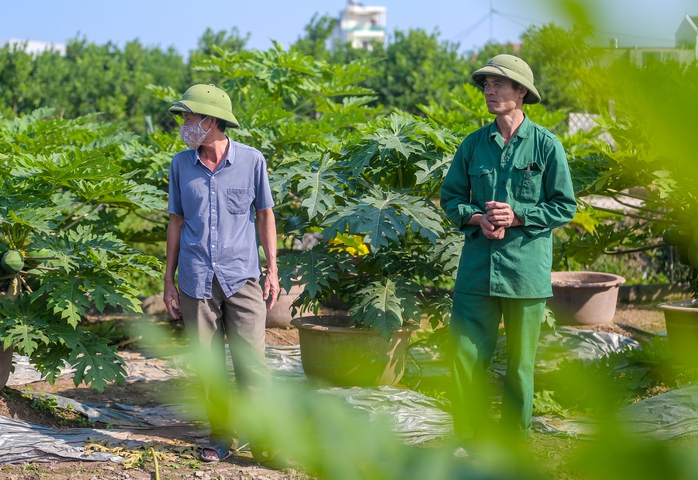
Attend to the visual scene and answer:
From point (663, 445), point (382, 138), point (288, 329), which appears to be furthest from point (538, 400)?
point (663, 445)

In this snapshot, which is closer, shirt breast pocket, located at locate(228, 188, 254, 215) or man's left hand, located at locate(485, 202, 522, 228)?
man's left hand, located at locate(485, 202, 522, 228)

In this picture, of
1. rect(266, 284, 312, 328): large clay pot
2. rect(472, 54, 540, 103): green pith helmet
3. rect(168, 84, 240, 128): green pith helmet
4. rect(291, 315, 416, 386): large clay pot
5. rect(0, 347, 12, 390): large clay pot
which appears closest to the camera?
rect(472, 54, 540, 103): green pith helmet

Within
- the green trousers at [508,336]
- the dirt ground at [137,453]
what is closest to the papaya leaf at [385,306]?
the green trousers at [508,336]

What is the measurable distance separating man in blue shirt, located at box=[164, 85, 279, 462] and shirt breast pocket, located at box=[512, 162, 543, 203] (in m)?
1.15

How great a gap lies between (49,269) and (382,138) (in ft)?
6.73

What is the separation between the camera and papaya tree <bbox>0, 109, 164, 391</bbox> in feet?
13.2

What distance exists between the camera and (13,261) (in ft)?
13.9

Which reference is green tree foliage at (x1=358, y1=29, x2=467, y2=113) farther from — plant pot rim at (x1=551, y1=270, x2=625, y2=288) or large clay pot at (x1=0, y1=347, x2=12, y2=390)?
large clay pot at (x1=0, y1=347, x2=12, y2=390)

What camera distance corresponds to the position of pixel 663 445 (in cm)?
50

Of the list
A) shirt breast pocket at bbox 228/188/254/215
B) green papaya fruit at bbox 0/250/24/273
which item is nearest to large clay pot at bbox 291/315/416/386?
shirt breast pocket at bbox 228/188/254/215

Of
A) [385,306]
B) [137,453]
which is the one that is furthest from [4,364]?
[385,306]

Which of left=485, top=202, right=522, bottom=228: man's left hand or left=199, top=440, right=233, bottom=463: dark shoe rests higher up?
left=485, top=202, right=522, bottom=228: man's left hand

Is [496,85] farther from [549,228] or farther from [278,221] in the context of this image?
[278,221]

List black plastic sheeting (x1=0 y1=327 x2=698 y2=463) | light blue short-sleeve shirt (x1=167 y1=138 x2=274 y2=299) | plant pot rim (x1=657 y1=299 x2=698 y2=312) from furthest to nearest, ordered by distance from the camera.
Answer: plant pot rim (x1=657 y1=299 x2=698 y2=312), black plastic sheeting (x1=0 y1=327 x2=698 y2=463), light blue short-sleeve shirt (x1=167 y1=138 x2=274 y2=299)
